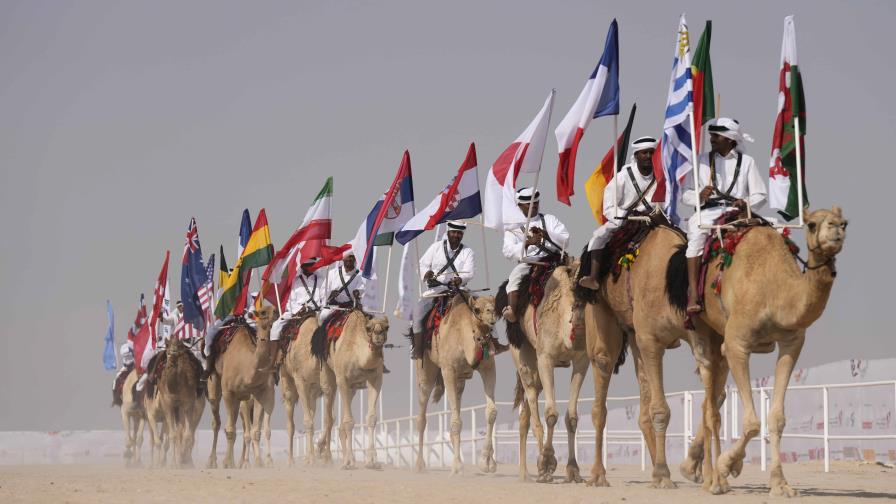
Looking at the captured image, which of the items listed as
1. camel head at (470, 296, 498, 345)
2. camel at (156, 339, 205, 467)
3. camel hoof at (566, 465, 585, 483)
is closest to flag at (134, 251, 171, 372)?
camel at (156, 339, 205, 467)

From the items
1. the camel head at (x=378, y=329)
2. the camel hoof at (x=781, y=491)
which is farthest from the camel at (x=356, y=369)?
the camel hoof at (x=781, y=491)

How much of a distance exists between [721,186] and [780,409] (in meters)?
2.85

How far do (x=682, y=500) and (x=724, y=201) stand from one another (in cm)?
332

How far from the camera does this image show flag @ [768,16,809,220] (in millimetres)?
14367

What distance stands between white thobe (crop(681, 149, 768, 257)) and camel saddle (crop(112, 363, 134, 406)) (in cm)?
2623

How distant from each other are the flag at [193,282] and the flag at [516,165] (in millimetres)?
13765

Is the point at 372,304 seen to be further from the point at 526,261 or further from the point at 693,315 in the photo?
the point at 693,315

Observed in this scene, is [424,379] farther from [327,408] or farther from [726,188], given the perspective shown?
[726,188]

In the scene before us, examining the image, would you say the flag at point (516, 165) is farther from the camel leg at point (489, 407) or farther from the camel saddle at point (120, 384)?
the camel saddle at point (120, 384)

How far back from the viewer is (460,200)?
22.0 metres

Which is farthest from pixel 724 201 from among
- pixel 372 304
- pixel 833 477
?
pixel 372 304

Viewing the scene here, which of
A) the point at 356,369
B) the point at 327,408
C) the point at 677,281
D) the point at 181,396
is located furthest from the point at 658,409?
the point at 181,396

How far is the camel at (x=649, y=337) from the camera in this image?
14.9 metres

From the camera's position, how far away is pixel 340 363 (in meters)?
24.9
